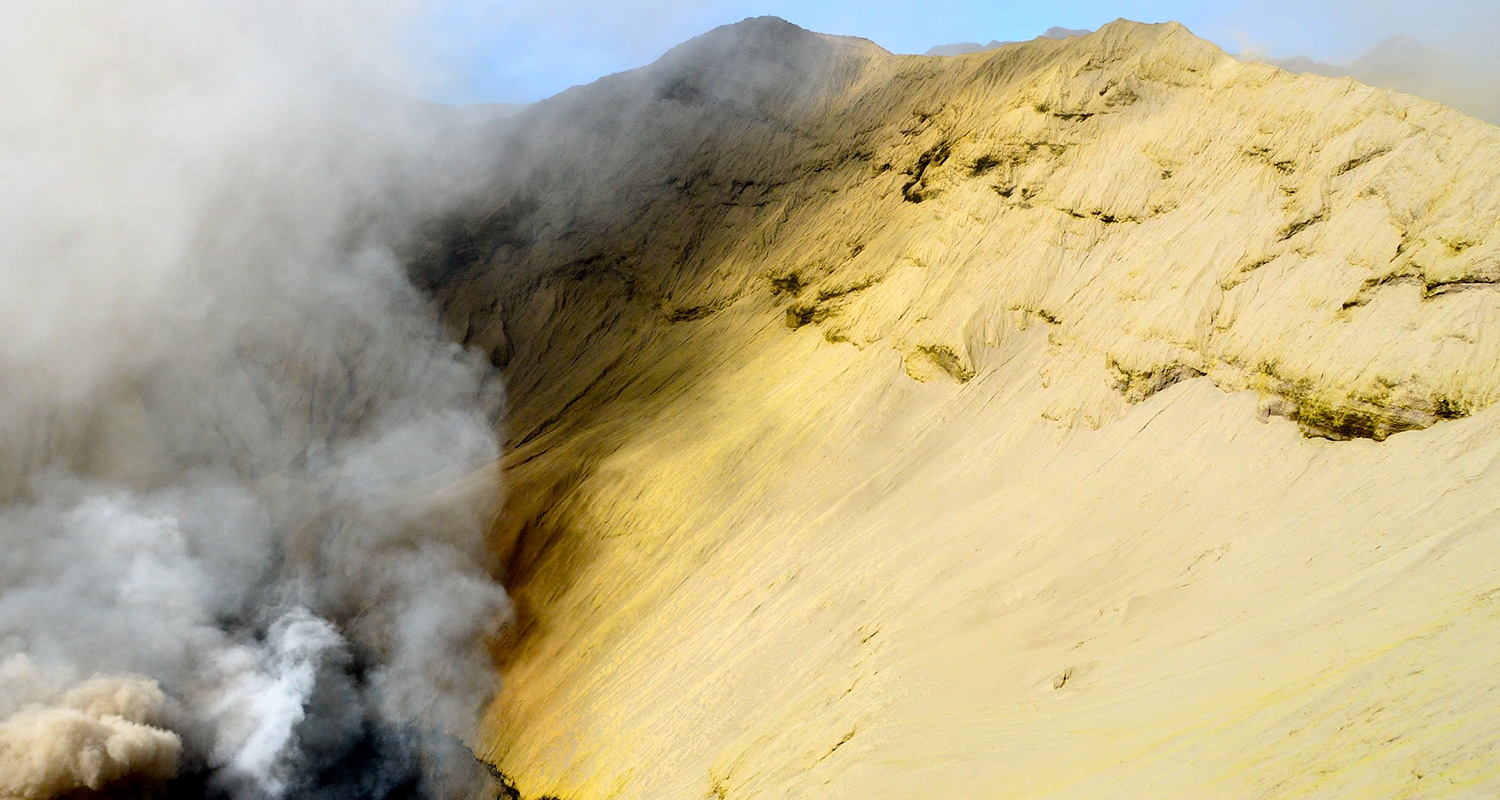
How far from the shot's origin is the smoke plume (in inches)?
843

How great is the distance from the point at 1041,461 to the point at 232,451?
90.5ft

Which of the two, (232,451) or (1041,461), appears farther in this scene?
(232,451)

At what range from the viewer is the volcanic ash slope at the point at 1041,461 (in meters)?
12.6

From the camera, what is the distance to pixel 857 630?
58.6ft

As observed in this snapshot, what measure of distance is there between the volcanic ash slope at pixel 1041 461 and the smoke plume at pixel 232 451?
9.06 ft

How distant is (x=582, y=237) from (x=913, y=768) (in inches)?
1043

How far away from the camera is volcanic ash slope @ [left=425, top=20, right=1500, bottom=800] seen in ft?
41.3

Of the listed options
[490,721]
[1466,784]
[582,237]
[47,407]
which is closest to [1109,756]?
[1466,784]

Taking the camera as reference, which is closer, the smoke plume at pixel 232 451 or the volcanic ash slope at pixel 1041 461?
the volcanic ash slope at pixel 1041 461

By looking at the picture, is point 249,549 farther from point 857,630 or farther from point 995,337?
point 995,337

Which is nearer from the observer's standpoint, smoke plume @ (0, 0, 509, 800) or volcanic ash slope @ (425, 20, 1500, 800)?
volcanic ash slope @ (425, 20, 1500, 800)

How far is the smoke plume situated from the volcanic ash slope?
9.06ft

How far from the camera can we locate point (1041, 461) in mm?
19359

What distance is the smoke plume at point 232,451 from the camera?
21.4 m
